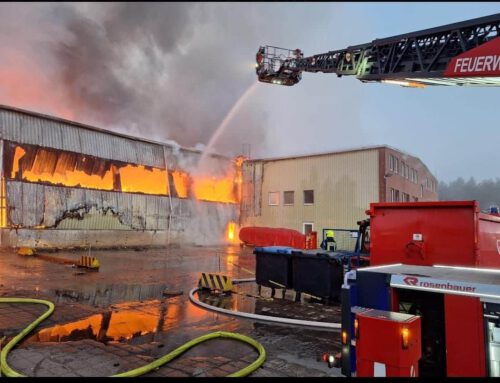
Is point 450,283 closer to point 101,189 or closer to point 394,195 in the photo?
point 101,189

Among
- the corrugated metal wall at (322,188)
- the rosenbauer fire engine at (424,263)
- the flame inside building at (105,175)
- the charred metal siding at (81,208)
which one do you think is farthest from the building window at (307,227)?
the rosenbauer fire engine at (424,263)

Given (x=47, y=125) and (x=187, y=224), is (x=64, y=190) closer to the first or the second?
(x=47, y=125)

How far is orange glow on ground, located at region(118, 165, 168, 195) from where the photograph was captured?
27381 millimetres

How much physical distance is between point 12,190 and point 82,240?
4817 mm

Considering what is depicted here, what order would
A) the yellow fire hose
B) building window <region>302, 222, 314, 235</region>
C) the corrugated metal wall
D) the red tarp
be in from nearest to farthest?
the yellow fire hose, the corrugated metal wall, the red tarp, building window <region>302, 222, 314, 235</region>

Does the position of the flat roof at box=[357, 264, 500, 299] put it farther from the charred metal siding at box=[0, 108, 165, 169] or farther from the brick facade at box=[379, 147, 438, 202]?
the charred metal siding at box=[0, 108, 165, 169]

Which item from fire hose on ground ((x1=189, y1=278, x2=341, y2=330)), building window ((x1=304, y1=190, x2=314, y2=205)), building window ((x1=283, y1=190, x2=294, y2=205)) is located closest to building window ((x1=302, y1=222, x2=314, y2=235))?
building window ((x1=304, y1=190, x2=314, y2=205))

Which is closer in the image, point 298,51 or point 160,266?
point 298,51

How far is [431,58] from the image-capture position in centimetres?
757

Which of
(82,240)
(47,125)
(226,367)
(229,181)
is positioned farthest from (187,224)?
(226,367)

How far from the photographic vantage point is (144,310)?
901 centimetres

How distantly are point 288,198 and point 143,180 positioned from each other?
37.0 feet

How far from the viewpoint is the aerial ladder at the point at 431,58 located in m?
6.32

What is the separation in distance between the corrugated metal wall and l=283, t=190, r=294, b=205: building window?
27 cm
